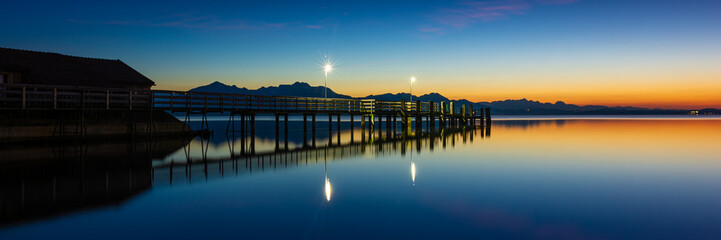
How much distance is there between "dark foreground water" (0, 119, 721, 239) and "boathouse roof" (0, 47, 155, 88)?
35.5 feet

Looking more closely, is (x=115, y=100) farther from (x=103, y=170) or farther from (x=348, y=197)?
(x=348, y=197)

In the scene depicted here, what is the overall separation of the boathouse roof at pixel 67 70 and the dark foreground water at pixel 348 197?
10.8 metres

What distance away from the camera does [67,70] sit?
31125mm

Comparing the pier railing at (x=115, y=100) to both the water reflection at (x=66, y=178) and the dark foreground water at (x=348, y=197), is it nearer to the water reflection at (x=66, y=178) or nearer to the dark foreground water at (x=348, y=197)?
the water reflection at (x=66, y=178)

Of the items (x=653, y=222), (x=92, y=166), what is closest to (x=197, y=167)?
(x=92, y=166)

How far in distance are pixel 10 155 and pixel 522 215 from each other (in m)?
19.6

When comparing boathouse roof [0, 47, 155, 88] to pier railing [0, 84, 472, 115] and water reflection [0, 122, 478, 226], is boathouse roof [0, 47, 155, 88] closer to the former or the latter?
pier railing [0, 84, 472, 115]

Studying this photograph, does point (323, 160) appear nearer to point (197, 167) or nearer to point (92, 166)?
point (197, 167)

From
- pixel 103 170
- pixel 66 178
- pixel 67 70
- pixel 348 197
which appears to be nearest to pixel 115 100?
pixel 67 70

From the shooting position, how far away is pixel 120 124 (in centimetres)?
2769

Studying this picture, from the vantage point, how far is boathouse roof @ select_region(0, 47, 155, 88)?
27562 mm

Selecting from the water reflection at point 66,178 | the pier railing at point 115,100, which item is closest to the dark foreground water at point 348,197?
the water reflection at point 66,178

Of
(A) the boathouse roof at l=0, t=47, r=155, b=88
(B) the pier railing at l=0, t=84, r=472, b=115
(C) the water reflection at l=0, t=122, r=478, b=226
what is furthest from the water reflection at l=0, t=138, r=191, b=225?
(A) the boathouse roof at l=0, t=47, r=155, b=88

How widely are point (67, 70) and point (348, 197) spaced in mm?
28770
